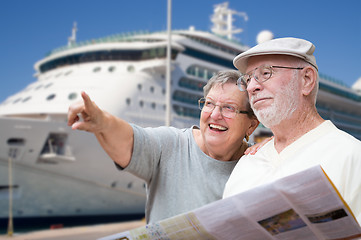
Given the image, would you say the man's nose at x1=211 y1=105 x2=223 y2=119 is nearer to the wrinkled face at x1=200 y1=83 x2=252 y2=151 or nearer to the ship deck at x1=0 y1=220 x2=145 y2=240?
the wrinkled face at x1=200 y1=83 x2=252 y2=151

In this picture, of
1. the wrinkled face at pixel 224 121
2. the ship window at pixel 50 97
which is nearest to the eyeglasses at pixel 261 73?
the wrinkled face at pixel 224 121

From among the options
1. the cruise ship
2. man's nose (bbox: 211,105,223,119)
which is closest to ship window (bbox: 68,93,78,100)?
the cruise ship

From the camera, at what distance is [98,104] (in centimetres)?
1409

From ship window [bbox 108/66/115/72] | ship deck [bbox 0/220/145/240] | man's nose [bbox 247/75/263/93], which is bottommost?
ship deck [bbox 0/220/145/240]

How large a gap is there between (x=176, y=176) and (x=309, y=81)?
0.80m

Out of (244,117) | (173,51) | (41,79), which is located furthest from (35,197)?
(244,117)

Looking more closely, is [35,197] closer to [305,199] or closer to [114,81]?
[114,81]

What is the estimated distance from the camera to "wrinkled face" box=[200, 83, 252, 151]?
1.96 m

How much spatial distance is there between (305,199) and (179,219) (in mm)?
423

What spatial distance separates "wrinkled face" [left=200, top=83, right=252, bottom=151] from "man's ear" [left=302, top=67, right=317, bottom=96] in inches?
14.9

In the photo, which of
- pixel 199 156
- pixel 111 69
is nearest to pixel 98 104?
pixel 111 69

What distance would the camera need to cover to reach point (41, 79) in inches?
717

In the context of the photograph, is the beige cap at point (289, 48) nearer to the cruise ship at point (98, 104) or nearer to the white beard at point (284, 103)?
the white beard at point (284, 103)

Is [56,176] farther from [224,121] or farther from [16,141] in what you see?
[224,121]
